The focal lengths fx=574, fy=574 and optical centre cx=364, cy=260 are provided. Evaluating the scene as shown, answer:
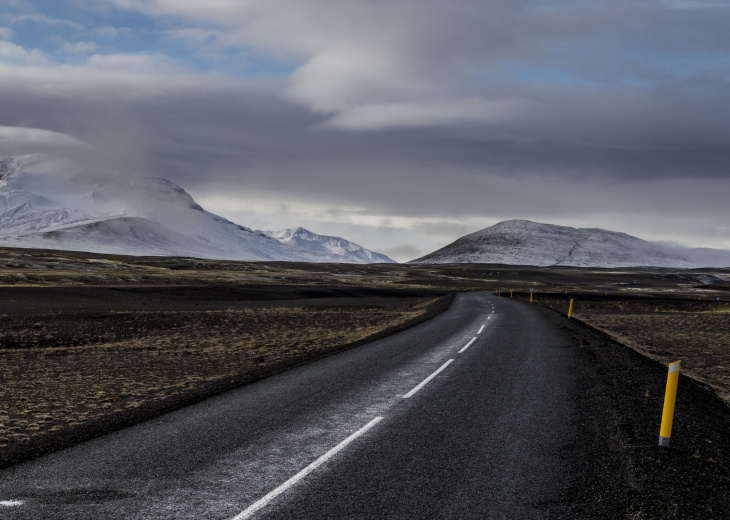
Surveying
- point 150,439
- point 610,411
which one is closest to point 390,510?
point 150,439

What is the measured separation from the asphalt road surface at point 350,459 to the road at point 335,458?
0.02 m

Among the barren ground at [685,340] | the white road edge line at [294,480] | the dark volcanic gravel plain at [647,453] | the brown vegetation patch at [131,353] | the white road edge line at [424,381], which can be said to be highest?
the barren ground at [685,340]

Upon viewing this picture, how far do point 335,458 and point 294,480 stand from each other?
898 mm

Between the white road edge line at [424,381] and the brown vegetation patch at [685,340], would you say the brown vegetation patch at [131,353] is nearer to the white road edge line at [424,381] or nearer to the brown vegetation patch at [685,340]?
the white road edge line at [424,381]

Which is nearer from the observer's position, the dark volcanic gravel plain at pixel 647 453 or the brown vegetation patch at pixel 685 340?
the dark volcanic gravel plain at pixel 647 453

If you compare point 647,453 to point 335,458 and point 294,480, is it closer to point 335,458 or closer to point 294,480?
point 335,458

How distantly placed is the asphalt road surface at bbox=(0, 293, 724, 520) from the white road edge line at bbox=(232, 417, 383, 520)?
2 cm

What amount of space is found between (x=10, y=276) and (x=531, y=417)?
7186 centimetres

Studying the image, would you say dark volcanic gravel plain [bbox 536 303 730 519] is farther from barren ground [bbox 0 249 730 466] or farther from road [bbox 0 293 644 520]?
barren ground [bbox 0 249 730 466]

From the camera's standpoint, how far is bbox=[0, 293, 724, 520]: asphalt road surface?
599 cm

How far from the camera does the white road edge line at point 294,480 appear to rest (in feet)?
19.1

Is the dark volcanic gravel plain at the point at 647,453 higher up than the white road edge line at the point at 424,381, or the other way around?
the dark volcanic gravel plain at the point at 647,453

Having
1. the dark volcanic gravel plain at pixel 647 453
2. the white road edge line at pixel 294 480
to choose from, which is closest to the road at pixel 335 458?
the white road edge line at pixel 294 480

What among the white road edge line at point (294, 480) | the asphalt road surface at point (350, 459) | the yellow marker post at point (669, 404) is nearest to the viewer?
the white road edge line at point (294, 480)
